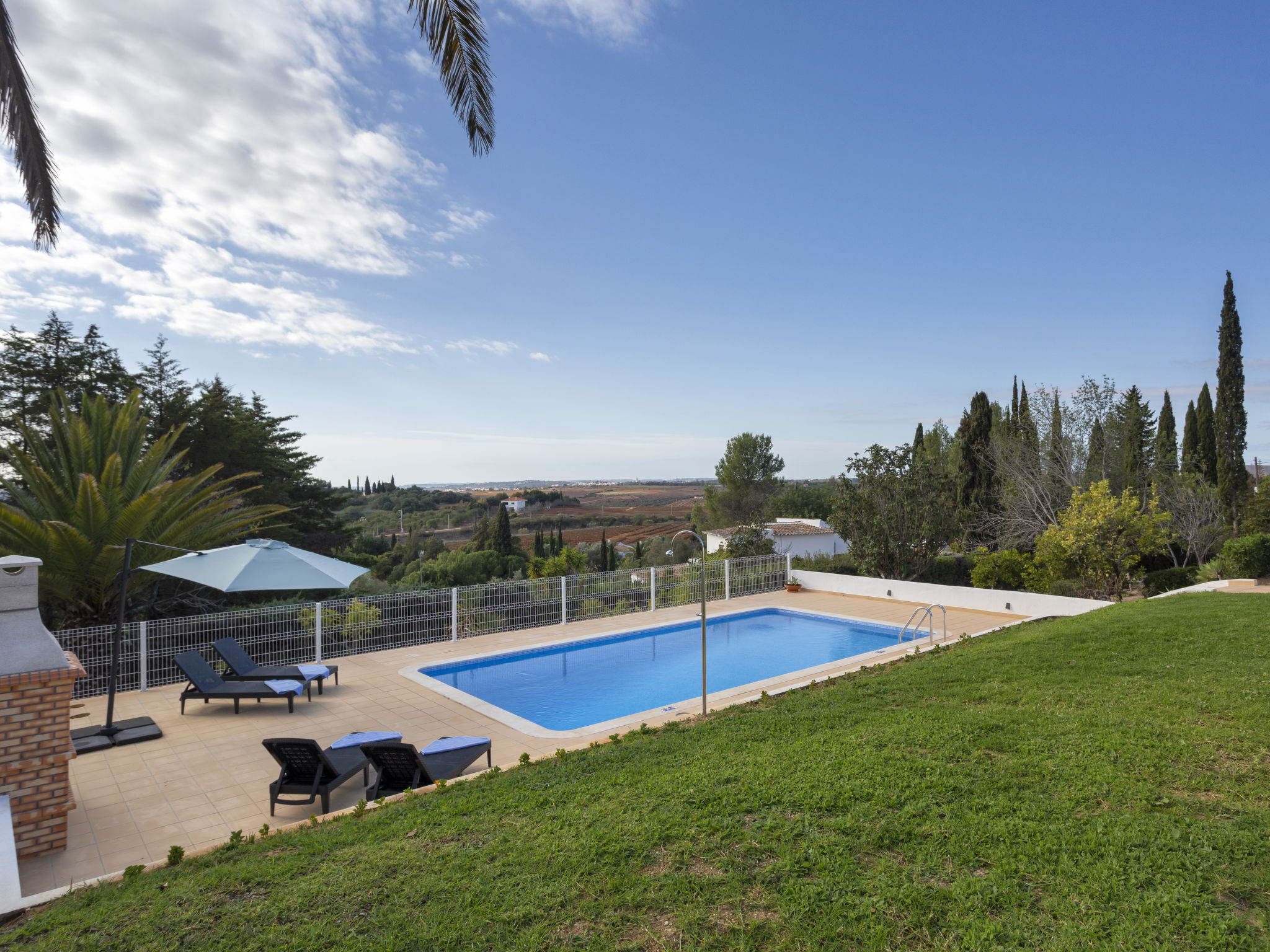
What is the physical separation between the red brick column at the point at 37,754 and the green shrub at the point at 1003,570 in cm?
1908

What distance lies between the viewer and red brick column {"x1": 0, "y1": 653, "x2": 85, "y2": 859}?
13.4 ft

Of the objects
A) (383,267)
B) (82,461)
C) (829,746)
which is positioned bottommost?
(829,746)

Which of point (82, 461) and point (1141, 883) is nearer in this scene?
point (1141, 883)

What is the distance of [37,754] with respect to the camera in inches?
164

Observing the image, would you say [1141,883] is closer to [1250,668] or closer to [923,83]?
[1250,668]

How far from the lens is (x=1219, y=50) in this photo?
11.2 metres

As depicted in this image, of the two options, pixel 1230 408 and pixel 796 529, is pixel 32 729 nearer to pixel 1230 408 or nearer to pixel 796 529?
pixel 796 529

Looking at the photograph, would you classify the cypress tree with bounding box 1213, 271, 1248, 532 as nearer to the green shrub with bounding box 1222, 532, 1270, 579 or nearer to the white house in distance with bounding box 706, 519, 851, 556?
the green shrub with bounding box 1222, 532, 1270, 579

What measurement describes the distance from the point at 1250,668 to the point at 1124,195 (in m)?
12.8

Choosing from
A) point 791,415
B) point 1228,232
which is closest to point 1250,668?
point 1228,232

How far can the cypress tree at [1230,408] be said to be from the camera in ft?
76.5

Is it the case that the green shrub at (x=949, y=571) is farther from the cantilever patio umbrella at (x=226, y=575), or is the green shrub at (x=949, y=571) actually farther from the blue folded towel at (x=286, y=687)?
the cantilever patio umbrella at (x=226, y=575)

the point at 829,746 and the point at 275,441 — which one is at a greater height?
the point at 275,441

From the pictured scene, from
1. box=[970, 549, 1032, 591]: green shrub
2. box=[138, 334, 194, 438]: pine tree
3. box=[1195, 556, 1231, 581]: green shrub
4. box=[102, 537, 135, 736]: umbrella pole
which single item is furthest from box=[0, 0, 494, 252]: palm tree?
box=[970, 549, 1032, 591]: green shrub
